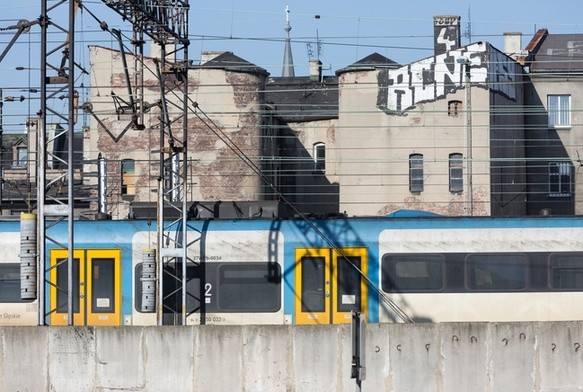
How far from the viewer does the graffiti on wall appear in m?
57.0

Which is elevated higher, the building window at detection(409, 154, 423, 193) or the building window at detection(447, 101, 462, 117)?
the building window at detection(447, 101, 462, 117)

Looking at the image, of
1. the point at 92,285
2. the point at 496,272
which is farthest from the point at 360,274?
the point at 92,285

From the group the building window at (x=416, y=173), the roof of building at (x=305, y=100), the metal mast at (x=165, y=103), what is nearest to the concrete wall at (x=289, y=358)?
the metal mast at (x=165, y=103)

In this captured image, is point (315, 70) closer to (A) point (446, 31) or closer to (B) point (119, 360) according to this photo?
(A) point (446, 31)

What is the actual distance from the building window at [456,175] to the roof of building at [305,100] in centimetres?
1112

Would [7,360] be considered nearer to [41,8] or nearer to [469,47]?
[41,8]

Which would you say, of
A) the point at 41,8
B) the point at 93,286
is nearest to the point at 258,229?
the point at 93,286

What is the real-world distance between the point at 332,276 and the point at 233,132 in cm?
3045

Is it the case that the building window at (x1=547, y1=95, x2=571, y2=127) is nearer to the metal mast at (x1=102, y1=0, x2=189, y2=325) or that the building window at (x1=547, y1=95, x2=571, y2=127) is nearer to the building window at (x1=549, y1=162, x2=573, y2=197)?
the building window at (x1=549, y1=162, x2=573, y2=197)

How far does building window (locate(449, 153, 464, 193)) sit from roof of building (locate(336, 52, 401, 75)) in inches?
196

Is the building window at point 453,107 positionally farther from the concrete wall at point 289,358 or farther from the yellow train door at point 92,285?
the concrete wall at point 289,358

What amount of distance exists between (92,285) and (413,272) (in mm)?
7683

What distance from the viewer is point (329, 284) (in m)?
30.2

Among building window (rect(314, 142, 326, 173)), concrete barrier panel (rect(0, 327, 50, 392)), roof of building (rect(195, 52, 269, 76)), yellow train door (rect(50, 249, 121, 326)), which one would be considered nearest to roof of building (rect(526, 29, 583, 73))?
building window (rect(314, 142, 326, 173))
